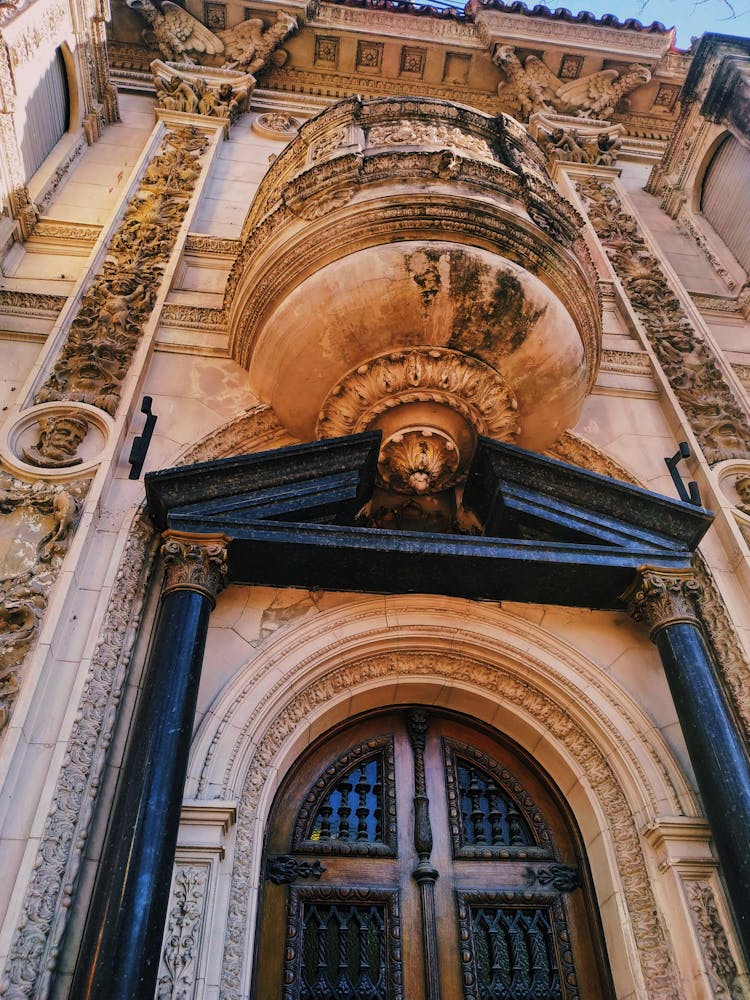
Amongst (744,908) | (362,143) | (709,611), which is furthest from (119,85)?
(744,908)

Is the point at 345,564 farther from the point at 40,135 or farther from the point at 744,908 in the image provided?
the point at 40,135

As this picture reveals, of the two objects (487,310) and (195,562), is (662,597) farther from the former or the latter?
(195,562)

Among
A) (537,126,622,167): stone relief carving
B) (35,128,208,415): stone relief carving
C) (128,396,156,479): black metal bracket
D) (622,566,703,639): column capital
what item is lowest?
(622,566,703,639): column capital

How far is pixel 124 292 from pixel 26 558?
3.01m

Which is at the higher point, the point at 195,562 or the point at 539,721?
the point at 195,562

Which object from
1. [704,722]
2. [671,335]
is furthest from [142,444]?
[671,335]

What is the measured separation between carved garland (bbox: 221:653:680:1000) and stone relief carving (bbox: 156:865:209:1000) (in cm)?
22

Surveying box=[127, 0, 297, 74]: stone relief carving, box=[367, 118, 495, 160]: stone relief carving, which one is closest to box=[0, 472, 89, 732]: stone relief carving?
box=[367, 118, 495, 160]: stone relief carving

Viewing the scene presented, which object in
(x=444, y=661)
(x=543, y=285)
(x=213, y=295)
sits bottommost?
(x=444, y=661)

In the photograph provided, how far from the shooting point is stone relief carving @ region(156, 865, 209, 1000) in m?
3.35

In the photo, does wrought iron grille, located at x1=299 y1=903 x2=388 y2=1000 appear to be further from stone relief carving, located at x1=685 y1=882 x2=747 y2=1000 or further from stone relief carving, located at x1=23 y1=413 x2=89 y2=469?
stone relief carving, located at x1=23 y1=413 x2=89 y2=469

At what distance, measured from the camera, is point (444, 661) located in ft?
16.3

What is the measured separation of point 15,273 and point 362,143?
3441mm

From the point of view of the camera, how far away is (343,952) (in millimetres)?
4008
